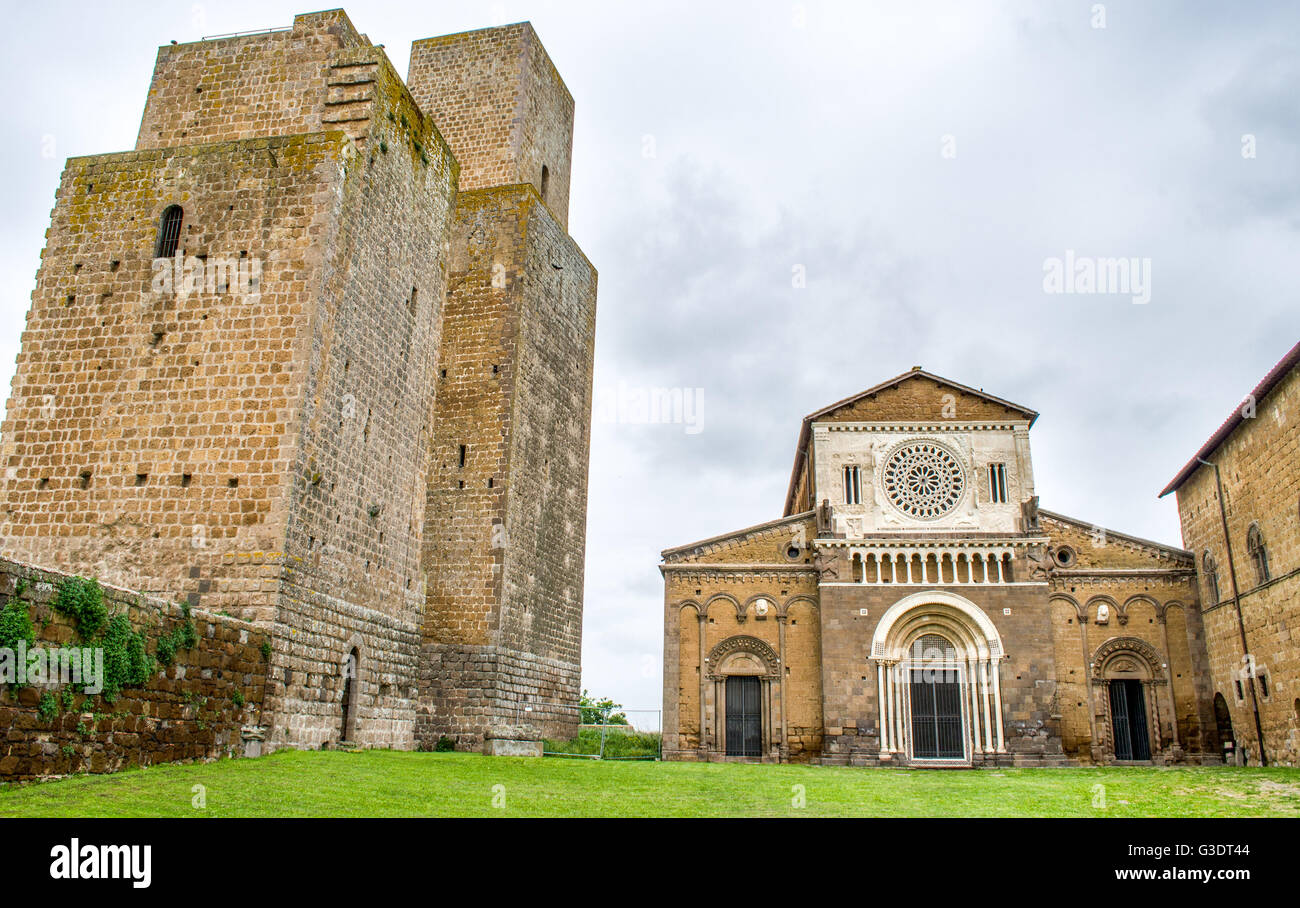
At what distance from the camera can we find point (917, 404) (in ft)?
99.3

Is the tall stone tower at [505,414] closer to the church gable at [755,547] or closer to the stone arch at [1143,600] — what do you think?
the church gable at [755,547]

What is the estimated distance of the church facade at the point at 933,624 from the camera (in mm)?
26922

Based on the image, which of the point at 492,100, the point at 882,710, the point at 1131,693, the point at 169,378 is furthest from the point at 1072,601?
the point at 169,378

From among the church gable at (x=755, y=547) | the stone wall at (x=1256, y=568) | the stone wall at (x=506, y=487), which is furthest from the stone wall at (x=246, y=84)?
the stone wall at (x=1256, y=568)

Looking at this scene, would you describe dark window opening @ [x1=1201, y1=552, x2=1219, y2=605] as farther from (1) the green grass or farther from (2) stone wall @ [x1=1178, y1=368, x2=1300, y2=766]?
(1) the green grass

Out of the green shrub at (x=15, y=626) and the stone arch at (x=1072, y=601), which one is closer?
the green shrub at (x=15, y=626)

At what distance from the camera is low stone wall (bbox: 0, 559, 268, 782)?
9.91m

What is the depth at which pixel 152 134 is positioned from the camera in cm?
2033

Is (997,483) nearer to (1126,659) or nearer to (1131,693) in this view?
(1126,659)

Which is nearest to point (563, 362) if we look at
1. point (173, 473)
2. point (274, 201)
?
point (274, 201)

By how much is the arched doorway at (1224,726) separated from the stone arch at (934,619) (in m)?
6.08

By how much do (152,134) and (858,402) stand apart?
68.9ft

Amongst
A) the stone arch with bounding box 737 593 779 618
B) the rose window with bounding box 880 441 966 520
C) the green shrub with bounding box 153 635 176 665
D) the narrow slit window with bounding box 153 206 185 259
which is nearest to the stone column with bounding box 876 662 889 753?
the stone arch with bounding box 737 593 779 618
